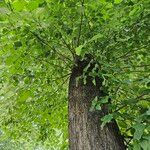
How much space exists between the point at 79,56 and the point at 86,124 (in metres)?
0.53

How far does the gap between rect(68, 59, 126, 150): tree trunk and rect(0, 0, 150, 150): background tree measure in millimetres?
15

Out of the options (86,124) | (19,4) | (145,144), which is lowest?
(145,144)

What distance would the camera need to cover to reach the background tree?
1938 millimetres

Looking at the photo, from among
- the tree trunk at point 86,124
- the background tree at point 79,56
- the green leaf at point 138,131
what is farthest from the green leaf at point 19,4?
the green leaf at point 138,131

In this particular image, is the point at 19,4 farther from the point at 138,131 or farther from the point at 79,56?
the point at 138,131

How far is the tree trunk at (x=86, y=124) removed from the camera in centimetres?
216

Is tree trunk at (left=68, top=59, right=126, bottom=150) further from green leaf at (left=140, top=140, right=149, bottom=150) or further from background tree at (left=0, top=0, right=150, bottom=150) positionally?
green leaf at (left=140, top=140, right=149, bottom=150)

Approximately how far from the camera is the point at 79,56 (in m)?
2.45

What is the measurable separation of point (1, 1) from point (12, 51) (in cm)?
62

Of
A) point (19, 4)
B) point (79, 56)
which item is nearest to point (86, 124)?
point (79, 56)

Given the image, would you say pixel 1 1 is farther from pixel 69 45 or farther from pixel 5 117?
pixel 5 117

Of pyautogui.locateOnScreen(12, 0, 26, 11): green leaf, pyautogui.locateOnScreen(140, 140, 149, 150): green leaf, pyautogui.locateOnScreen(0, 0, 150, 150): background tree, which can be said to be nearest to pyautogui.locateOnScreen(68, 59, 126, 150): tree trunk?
pyautogui.locateOnScreen(0, 0, 150, 150): background tree

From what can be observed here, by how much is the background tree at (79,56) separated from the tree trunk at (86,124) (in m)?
0.01

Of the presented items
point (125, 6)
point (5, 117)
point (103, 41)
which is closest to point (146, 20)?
point (125, 6)
